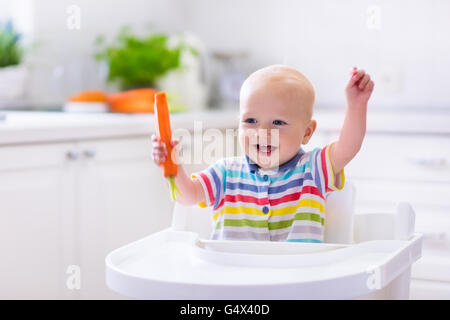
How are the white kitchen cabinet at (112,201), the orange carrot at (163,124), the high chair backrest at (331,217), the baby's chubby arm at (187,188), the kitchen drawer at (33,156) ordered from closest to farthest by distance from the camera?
1. the orange carrot at (163,124)
2. the baby's chubby arm at (187,188)
3. the high chair backrest at (331,217)
4. the kitchen drawer at (33,156)
5. the white kitchen cabinet at (112,201)

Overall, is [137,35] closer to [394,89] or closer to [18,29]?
[18,29]

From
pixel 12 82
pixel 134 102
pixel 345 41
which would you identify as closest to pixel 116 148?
pixel 134 102

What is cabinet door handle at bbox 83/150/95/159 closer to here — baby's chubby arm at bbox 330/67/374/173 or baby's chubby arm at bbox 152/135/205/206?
baby's chubby arm at bbox 152/135/205/206

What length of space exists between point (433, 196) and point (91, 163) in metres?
0.96

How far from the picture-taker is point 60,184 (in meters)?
1.54

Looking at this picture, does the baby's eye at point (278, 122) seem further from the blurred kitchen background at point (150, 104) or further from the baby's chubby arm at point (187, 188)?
the blurred kitchen background at point (150, 104)

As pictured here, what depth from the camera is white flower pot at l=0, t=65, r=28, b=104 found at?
2.06 meters

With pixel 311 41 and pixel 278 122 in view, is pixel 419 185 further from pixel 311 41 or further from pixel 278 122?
pixel 278 122

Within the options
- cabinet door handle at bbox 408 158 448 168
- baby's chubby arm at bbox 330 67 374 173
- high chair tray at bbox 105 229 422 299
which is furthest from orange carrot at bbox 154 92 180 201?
cabinet door handle at bbox 408 158 448 168

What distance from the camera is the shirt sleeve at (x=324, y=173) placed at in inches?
39.7

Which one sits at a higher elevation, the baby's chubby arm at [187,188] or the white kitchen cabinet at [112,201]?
the baby's chubby arm at [187,188]

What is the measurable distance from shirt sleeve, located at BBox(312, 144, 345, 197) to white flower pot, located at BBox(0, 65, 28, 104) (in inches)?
53.7

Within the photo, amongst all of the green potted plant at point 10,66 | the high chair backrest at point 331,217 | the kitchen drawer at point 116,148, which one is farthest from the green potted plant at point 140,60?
the high chair backrest at point 331,217

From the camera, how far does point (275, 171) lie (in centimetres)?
103
